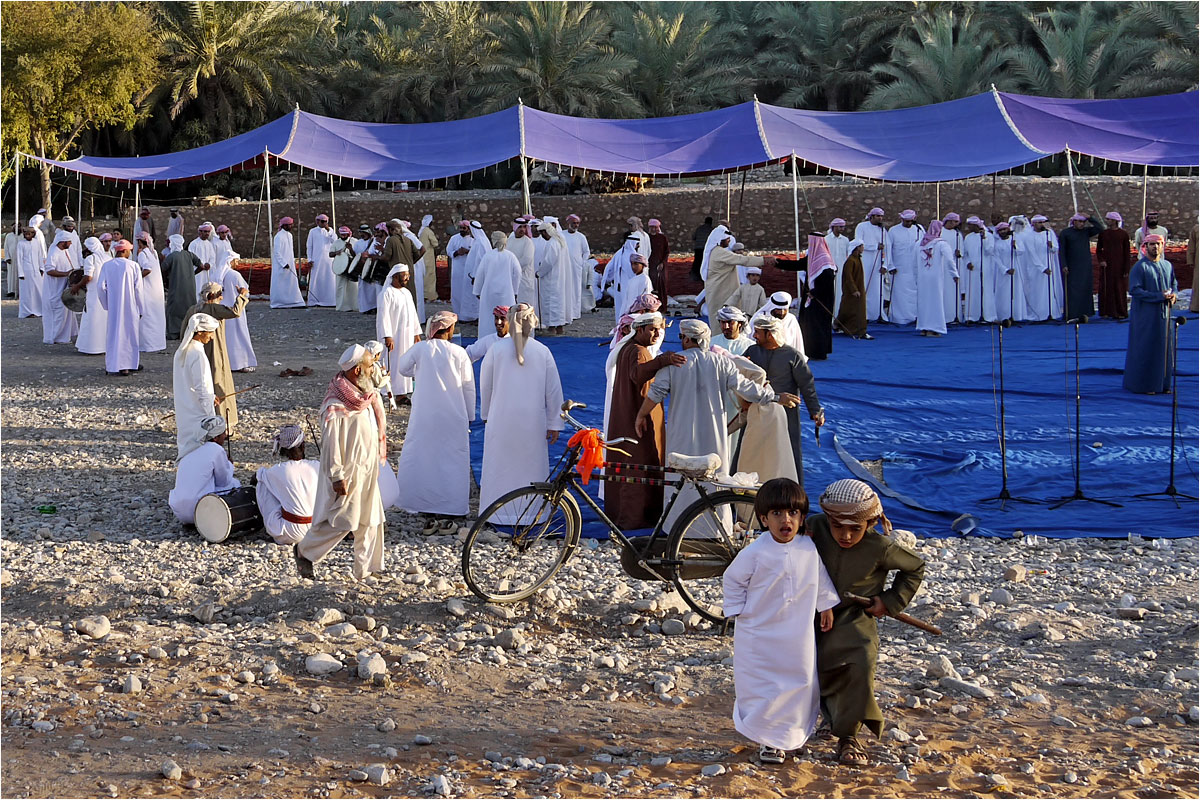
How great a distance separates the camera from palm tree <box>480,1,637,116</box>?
84.5 feet

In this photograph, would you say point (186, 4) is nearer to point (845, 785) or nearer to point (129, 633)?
point (129, 633)

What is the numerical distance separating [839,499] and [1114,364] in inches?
356

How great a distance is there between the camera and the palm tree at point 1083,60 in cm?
2547

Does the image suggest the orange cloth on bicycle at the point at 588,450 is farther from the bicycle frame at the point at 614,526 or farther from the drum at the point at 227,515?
the drum at the point at 227,515

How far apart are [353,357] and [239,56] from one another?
23065 millimetres

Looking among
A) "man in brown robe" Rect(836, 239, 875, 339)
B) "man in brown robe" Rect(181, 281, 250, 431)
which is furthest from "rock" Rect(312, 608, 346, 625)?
"man in brown robe" Rect(836, 239, 875, 339)

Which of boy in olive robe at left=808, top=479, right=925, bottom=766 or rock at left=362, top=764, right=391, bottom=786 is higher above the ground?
boy in olive robe at left=808, top=479, right=925, bottom=766

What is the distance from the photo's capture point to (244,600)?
5.86 meters

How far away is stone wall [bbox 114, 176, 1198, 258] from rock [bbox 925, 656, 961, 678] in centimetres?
1842

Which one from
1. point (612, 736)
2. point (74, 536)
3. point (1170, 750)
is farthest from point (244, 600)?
point (1170, 750)

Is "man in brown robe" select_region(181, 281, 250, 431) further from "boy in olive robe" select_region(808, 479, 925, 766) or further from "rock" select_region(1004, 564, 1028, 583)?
"boy in olive robe" select_region(808, 479, 925, 766)

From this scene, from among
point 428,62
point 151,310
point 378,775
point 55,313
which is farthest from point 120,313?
A: point 428,62

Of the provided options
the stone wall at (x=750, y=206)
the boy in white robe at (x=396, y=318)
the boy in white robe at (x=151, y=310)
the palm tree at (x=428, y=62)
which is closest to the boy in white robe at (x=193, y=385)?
the boy in white robe at (x=396, y=318)

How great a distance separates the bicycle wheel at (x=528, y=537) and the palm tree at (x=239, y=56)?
23094 mm
